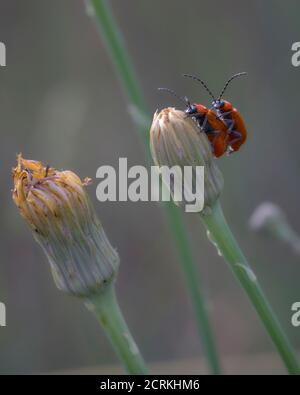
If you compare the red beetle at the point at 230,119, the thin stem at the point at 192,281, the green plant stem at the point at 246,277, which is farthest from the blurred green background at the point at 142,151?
the red beetle at the point at 230,119

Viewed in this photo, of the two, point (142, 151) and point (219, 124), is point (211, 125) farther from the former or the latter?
point (142, 151)

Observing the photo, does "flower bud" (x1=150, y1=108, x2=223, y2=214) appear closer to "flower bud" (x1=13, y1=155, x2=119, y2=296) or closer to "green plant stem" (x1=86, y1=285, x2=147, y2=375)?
"flower bud" (x1=13, y1=155, x2=119, y2=296)

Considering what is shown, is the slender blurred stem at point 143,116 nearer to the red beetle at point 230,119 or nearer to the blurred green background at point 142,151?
the red beetle at point 230,119

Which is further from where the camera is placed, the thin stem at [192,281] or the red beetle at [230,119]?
the thin stem at [192,281]

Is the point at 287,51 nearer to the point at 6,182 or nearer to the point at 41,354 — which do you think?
the point at 6,182

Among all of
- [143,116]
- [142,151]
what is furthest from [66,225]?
[142,151]
